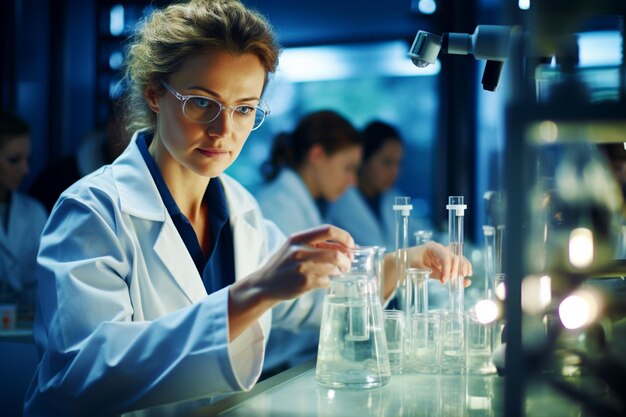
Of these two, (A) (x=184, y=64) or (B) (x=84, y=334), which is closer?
(B) (x=84, y=334)

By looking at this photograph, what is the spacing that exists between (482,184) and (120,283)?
14.3 ft

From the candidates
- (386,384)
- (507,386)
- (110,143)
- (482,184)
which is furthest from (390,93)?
(507,386)

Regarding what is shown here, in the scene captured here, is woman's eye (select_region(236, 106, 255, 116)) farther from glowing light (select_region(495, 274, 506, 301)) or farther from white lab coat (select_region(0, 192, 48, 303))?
white lab coat (select_region(0, 192, 48, 303))

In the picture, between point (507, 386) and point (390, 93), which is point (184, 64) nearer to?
point (507, 386)

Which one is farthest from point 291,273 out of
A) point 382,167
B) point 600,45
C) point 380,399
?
point 382,167

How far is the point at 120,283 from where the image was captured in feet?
4.81

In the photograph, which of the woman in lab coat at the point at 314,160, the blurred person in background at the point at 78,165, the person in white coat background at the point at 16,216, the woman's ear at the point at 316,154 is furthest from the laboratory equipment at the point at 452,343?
the blurred person in background at the point at 78,165

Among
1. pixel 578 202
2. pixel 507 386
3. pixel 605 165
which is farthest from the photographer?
pixel 605 165

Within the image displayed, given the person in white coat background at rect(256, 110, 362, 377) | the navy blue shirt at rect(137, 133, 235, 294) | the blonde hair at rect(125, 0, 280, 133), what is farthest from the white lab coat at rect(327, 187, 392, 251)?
the blonde hair at rect(125, 0, 280, 133)

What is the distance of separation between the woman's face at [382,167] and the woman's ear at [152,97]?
3627mm

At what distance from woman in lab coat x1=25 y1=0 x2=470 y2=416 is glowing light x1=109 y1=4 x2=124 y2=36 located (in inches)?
160

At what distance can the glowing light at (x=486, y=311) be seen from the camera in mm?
1427

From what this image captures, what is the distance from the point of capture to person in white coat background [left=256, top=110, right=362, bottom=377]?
151 inches

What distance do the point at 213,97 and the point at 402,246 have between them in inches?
23.0
